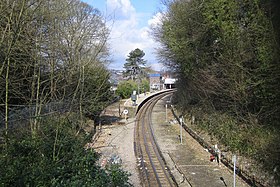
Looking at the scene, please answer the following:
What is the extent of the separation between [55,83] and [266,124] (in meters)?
8.34

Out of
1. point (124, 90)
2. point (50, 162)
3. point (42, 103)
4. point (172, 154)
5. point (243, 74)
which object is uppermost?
point (124, 90)

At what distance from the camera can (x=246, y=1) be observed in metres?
12.9

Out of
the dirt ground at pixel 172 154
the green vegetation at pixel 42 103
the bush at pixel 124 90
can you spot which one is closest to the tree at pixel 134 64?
the bush at pixel 124 90

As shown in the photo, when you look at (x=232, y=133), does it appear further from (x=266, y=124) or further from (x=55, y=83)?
(x=55, y=83)

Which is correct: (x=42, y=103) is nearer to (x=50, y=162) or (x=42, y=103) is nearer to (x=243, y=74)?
(x=50, y=162)

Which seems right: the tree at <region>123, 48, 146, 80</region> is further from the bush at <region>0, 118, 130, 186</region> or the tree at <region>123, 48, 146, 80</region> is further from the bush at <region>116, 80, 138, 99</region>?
the bush at <region>0, 118, 130, 186</region>

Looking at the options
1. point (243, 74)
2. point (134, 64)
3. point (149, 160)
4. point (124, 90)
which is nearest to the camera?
point (243, 74)

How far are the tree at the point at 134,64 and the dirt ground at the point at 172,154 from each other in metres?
40.4

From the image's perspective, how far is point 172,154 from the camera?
15.6 metres

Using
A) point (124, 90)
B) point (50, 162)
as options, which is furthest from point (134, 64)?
point (50, 162)

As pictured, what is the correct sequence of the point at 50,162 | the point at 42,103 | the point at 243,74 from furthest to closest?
the point at 243,74, the point at 42,103, the point at 50,162

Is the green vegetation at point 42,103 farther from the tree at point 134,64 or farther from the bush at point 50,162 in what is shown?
the tree at point 134,64

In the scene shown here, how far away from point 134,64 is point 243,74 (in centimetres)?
5502

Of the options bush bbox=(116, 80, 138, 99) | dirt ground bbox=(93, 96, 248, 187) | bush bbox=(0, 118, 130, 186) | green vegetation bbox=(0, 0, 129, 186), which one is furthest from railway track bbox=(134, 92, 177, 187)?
bush bbox=(116, 80, 138, 99)
